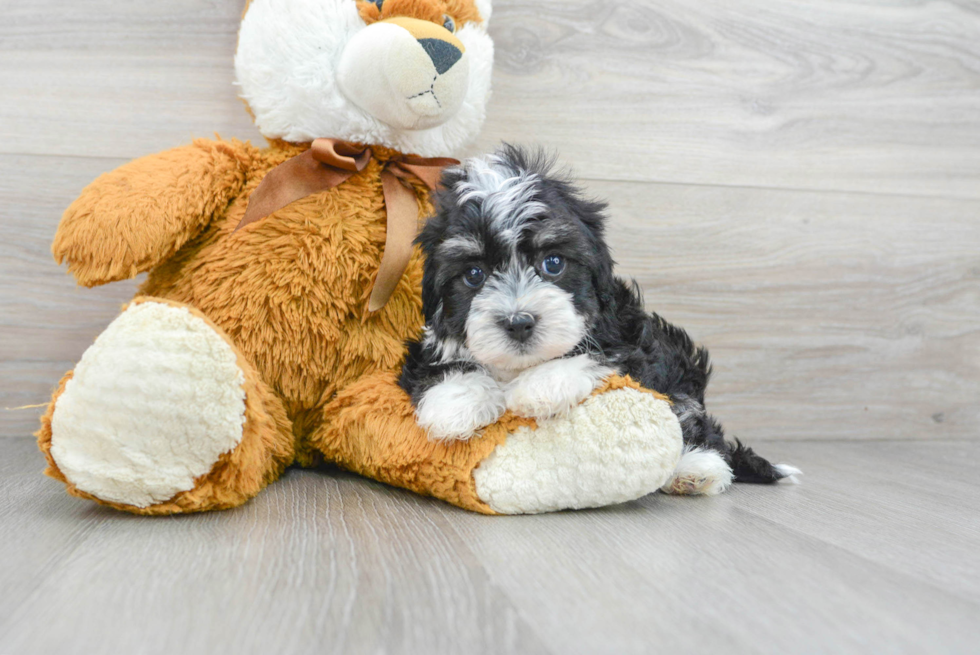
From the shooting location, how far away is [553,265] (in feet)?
3.69

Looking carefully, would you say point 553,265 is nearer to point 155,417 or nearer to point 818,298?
point 155,417

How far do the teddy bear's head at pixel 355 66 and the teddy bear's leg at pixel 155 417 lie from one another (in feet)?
1.52

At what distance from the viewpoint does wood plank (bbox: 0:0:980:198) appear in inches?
64.8

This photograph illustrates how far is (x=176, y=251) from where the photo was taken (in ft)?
4.28

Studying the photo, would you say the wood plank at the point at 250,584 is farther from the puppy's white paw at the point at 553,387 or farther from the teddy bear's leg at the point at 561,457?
the puppy's white paw at the point at 553,387

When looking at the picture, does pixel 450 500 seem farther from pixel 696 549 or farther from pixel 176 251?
pixel 176 251

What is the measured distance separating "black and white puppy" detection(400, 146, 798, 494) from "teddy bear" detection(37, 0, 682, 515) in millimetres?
49

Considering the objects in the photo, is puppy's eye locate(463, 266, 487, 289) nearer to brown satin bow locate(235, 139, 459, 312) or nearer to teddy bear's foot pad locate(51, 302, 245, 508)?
brown satin bow locate(235, 139, 459, 312)

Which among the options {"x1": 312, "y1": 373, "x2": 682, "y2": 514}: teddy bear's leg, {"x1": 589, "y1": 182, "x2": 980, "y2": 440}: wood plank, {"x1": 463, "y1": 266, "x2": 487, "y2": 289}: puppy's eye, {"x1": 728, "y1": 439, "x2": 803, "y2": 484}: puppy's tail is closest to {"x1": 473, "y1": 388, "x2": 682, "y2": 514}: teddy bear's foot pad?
{"x1": 312, "y1": 373, "x2": 682, "y2": 514}: teddy bear's leg

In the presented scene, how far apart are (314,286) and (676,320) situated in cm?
101

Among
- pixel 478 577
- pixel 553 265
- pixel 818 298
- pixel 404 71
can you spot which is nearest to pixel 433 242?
pixel 553 265

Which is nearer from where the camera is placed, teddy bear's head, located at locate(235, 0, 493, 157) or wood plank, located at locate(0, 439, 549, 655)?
wood plank, located at locate(0, 439, 549, 655)

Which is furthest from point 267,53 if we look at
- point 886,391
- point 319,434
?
point 886,391

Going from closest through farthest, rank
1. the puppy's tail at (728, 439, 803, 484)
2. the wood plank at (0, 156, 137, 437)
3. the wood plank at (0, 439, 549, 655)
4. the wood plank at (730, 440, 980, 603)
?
the wood plank at (0, 439, 549, 655), the wood plank at (730, 440, 980, 603), the puppy's tail at (728, 439, 803, 484), the wood plank at (0, 156, 137, 437)
